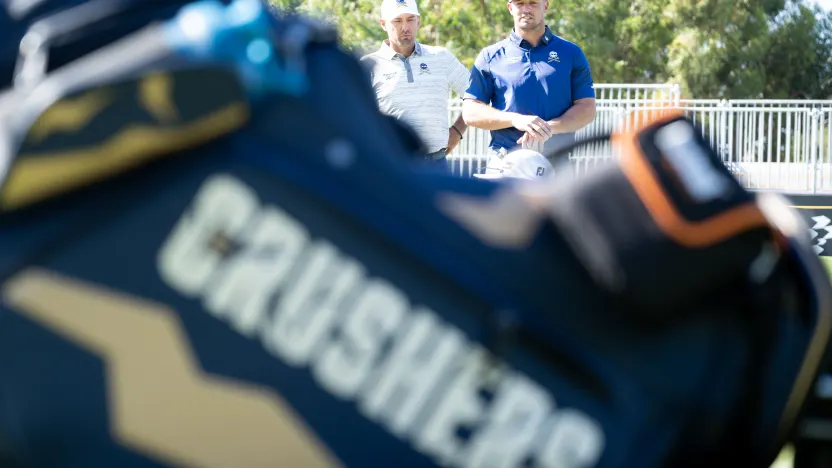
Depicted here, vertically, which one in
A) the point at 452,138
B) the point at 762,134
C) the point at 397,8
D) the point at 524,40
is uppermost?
the point at 397,8

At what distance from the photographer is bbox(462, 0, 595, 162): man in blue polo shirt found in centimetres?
547

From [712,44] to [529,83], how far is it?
27.9 meters

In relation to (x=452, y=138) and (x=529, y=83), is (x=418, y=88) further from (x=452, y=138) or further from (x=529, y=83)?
(x=529, y=83)

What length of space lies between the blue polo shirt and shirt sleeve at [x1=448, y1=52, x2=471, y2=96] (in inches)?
28.8

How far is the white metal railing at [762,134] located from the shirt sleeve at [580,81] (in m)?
8.16

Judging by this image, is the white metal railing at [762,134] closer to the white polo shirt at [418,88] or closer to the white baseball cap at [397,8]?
the white polo shirt at [418,88]

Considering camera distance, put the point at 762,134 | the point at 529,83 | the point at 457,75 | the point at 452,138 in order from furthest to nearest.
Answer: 1. the point at 762,134
2. the point at 452,138
3. the point at 457,75
4. the point at 529,83

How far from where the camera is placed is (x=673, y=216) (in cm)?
134

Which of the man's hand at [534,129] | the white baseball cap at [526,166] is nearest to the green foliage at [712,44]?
the man's hand at [534,129]

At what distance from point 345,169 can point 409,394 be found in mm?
290

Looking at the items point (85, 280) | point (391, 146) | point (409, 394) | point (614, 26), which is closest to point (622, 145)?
point (391, 146)

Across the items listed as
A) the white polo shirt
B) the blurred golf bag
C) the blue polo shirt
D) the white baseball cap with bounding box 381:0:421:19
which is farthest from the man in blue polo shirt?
the blurred golf bag

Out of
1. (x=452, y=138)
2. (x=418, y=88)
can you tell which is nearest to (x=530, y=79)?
(x=418, y=88)

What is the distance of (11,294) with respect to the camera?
1.38m
